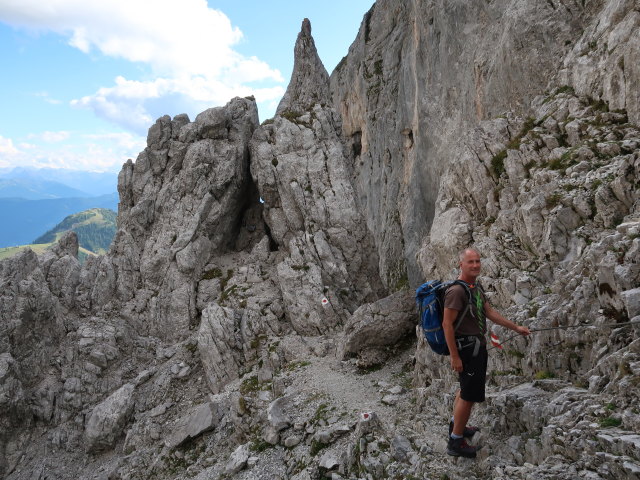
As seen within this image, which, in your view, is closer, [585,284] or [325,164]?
[585,284]

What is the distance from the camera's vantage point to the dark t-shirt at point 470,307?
8.55 m

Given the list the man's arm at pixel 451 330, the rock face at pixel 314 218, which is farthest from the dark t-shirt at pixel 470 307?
the rock face at pixel 314 218

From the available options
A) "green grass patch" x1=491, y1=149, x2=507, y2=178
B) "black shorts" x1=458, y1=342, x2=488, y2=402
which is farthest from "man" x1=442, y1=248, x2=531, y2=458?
"green grass patch" x1=491, y1=149, x2=507, y2=178

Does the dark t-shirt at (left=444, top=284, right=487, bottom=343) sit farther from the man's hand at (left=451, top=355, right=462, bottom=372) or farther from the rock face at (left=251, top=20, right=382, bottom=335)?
the rock face at (left=251, top=20, right=382, bottom=335)

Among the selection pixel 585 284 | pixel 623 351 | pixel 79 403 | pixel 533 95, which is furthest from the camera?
pixel 79 403

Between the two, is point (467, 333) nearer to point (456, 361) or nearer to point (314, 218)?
point (456, 361)

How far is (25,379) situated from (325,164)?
1196 inches

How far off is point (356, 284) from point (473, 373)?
2538 cm

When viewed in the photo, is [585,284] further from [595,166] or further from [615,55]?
[615,55]

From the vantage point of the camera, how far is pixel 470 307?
8.67 meters

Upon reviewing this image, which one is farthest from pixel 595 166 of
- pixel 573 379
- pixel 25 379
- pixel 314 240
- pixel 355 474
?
pixel 25 379

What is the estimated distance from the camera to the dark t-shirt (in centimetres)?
855

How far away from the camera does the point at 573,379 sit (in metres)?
9.80

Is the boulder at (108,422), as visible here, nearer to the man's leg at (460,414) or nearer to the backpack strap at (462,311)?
the man's leg at (460,414)
